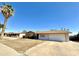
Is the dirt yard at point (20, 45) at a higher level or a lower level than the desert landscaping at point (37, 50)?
higher

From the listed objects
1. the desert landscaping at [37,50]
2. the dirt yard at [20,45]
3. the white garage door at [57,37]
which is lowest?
the desert landscaping at [37,50]

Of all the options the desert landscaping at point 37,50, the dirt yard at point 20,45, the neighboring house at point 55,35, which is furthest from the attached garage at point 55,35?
the desert landscaping at point 37,50

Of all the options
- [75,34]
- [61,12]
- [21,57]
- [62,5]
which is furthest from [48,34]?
[21,57]

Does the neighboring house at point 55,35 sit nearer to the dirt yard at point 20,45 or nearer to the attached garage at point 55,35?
the attached garage at point 55,35

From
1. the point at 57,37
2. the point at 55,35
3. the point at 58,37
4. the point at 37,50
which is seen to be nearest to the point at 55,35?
the point at 55,35

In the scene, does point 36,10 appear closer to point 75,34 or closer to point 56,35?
point 56,35

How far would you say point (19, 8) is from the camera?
1324 cm

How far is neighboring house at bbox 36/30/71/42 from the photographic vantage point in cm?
2092

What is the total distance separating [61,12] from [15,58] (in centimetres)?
803

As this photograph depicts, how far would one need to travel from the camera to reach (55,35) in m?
22.2

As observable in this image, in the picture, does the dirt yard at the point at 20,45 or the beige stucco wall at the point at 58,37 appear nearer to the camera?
the dirt yard at the point at 20,45

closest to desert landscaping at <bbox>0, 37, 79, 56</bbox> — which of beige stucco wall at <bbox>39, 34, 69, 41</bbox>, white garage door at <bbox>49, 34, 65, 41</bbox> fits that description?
beige stucco wall at <bbox>39, 34, 69, 41</bbox>

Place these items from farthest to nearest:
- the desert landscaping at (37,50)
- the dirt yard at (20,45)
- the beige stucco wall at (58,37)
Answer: the beige stucco wall at (58,37) < the dirt yard at (20,45) < the desert landscaping at (37,50)

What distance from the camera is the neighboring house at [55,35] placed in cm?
2092
